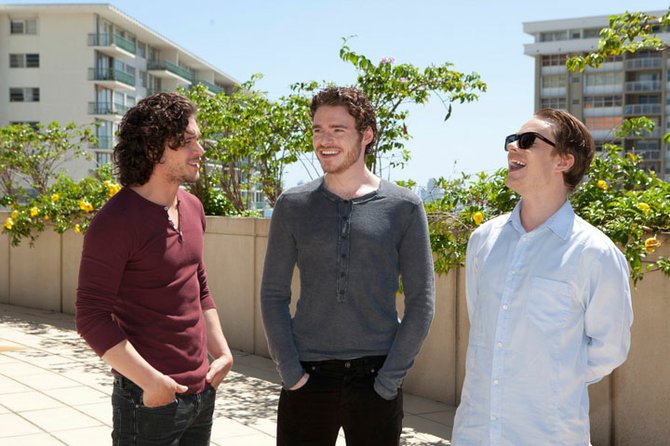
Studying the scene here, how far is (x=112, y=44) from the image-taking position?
60.9 m

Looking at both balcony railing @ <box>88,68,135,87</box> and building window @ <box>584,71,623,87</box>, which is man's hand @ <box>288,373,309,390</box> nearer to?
balcony railing @ <box>88,68,135,87</box>

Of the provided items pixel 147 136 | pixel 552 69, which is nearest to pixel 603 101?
pixel 552 69

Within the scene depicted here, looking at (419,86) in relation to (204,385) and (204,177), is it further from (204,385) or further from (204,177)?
(204,385)

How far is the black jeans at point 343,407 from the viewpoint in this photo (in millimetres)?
2971

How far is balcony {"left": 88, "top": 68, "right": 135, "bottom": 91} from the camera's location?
6006 cm

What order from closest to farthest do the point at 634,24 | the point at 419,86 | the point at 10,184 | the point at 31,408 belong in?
the point at 634,24 < the point at 31,408 < the point at 419,86 < the point at 10,184

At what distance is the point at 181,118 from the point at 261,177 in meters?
6.66

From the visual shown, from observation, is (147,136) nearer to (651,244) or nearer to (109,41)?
(651,244)

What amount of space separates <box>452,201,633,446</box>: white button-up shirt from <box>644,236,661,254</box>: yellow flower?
246 centimetres

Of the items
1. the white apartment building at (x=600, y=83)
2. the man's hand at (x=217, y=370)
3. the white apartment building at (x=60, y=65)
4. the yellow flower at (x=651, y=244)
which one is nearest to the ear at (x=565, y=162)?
the man's hand at (x=217, y=370)

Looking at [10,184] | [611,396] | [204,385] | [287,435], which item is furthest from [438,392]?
[10,184]

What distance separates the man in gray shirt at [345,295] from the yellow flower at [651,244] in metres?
2.30

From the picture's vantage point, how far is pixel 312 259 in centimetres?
304

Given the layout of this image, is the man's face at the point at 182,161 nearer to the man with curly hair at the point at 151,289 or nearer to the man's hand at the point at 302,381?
the man with curly hair at the point at 151,289
